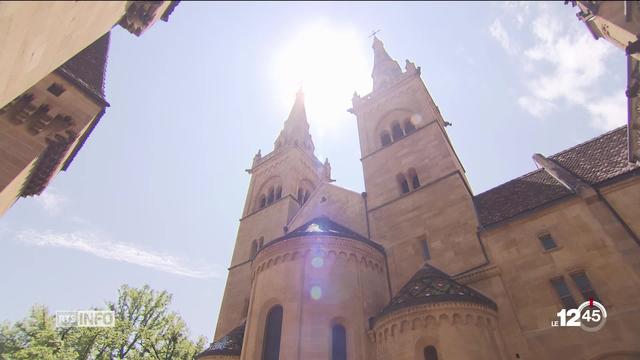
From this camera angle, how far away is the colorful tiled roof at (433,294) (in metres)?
10.9

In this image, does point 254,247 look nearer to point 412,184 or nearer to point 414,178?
point 412,184

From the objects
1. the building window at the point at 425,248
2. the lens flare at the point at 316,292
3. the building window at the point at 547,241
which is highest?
the building window at the point at 425,248

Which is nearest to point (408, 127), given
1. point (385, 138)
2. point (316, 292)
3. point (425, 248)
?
point (385, 138)

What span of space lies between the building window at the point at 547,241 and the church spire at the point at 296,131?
790 inches

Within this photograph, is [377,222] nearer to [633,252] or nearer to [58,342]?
[633,252]

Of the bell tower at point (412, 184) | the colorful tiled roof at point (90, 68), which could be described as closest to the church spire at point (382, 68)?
the bell tower at point (412, 184)

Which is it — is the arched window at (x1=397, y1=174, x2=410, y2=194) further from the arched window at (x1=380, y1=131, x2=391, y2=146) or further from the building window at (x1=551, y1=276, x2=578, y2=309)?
the building window at (x1=551, y1=276, x2=578, y2=309)

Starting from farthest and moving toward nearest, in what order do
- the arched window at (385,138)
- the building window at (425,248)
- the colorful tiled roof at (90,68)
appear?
the arched window at (385,138) < the building window at (425,248) < the colorful tiled roof at (90,68)

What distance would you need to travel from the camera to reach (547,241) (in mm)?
12477

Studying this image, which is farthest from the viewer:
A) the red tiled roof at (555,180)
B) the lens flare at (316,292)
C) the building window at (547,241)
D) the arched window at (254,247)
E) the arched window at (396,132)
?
the arched window at (254,247)

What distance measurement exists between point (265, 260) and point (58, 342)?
18.1 metres

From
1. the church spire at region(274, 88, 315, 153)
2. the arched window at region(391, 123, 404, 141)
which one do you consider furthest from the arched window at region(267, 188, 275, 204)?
the arched window at region(391, 123, 404, 141)

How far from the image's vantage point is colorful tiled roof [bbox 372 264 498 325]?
10.9m

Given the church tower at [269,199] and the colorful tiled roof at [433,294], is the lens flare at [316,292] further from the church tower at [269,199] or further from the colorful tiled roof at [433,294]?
the church tower at [269,199]
